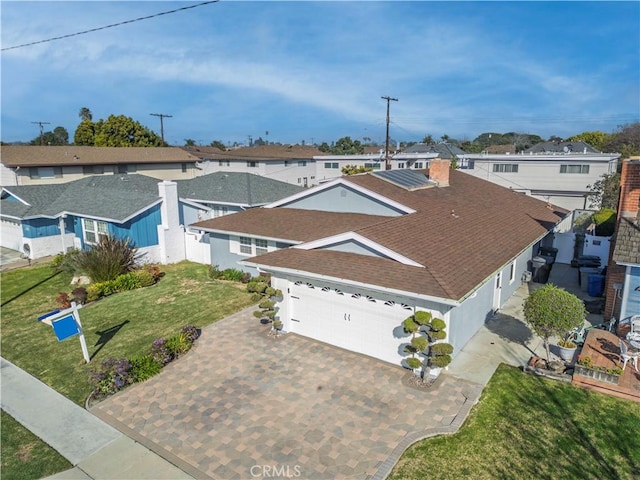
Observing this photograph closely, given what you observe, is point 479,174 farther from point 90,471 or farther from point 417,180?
point 90,471

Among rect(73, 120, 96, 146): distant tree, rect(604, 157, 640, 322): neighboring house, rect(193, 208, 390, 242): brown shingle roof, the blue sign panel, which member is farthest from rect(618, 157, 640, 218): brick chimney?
rect(73, 120, 96, 146): distant tree

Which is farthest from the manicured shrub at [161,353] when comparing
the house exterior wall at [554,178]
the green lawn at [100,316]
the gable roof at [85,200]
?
the house exterior wall at [554,178]

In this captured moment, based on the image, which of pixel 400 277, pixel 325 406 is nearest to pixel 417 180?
→ pixel 400 277

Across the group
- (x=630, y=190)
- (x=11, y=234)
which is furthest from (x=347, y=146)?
(x=630, y=190)

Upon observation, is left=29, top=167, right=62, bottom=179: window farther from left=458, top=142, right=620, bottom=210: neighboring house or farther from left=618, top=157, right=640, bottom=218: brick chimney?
left=618, top=157, right=640, bottom=218: brick chimney

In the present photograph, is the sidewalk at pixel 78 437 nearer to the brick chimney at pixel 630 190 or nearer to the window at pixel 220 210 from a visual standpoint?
the brick chimney at pixel 630 190
